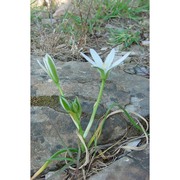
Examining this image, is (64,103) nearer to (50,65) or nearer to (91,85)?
(50,65)

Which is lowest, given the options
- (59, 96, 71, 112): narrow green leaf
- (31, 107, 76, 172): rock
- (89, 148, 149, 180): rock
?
(89, 148, 149, 180): rock

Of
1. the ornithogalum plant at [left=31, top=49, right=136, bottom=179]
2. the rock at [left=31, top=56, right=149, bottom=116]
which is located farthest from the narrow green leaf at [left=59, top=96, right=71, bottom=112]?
the rock at [left=31, top=56, right=149, bottom=116]

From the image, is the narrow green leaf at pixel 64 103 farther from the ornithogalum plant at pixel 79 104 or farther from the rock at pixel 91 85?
the rock at pixel 91 85

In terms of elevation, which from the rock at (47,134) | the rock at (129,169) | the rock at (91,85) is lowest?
the rock at (129,169)

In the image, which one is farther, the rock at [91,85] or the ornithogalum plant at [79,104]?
the rock at [91,85]

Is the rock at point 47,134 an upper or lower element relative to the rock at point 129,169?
upper

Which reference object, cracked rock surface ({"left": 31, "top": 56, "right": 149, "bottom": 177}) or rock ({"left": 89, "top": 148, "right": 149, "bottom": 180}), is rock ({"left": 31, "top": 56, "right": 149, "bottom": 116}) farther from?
rock ({"left": 89, "top": 148, "right": 149, "bottom": 180})

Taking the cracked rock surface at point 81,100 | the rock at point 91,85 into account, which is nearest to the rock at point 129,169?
the cracked rock surface at point 81,100
